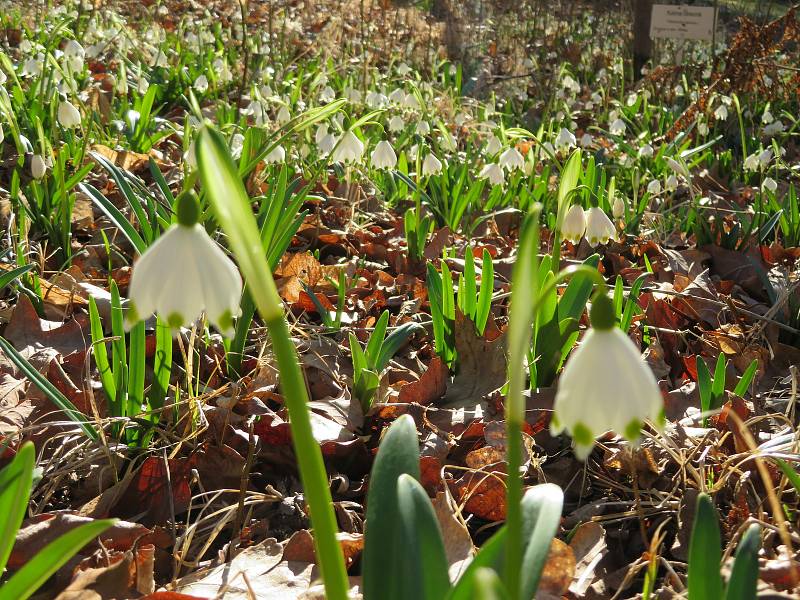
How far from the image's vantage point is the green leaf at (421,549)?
824 millimetres

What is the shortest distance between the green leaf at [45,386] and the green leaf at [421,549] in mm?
745

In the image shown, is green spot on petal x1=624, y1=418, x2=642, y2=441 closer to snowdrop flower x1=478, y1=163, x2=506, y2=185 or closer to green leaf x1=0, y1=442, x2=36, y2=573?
green leaf x1=0, y1=442, x2=36, y2=573

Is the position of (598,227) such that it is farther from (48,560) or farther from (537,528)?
(48,560)

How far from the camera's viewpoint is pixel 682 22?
594 centimetres

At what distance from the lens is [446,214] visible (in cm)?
305

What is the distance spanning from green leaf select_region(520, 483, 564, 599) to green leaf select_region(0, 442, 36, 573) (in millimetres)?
544

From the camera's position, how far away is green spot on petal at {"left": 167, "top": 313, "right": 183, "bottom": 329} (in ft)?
2.49

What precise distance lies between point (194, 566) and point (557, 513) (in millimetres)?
645

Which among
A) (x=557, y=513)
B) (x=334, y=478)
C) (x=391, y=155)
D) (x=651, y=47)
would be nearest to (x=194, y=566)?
(x=334, y=478)

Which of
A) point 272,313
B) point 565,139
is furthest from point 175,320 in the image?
point 565,139

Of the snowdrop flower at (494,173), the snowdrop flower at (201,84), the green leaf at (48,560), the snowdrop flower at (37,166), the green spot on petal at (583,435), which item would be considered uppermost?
the snowdrop flower at (201,84)

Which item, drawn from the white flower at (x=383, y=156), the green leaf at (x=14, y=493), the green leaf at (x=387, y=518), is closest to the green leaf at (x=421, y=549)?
the green leaf at (x=387, y=518)

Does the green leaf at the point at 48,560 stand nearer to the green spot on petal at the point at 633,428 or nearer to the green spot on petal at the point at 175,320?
the green spot on petal at the point at 175,320

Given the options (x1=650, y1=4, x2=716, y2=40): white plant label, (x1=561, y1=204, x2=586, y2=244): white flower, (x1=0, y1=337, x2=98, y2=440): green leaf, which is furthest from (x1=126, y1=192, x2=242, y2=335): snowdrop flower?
(x1=650, y1=4, x2=716, y2=40): white plant label
